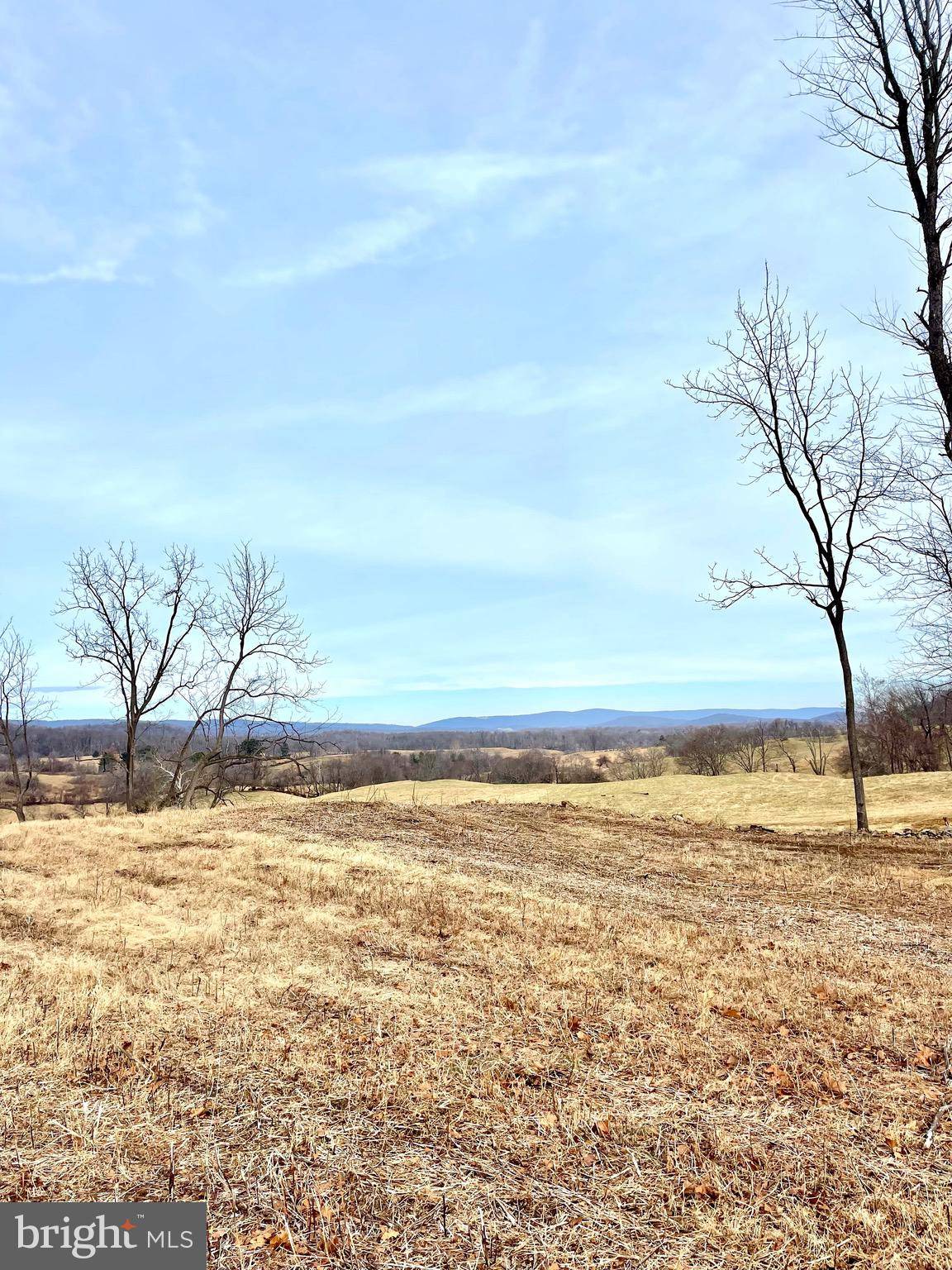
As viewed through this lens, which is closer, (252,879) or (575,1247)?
(575,1247)

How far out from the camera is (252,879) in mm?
10828

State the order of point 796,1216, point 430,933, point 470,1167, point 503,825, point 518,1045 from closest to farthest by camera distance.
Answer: point 796,1216 → point 470,1167 → point 518,1045 → point 430,933 → point 503,825

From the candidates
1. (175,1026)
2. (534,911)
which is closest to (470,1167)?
(175,1026)

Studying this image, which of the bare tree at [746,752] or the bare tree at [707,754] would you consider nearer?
the bare tree at [707,754]

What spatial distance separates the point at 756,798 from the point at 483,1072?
947 inches

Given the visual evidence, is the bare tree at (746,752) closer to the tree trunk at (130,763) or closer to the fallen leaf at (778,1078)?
the tree trunk at (130,763)

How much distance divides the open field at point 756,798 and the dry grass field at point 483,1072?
1202 centimetres

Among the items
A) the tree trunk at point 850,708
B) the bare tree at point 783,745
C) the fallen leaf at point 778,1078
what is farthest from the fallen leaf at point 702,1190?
the bare tree at point 783,745

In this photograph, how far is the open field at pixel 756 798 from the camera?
21.2 meters

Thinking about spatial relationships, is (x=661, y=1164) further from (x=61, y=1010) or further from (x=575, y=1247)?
(x=61, y=1010)

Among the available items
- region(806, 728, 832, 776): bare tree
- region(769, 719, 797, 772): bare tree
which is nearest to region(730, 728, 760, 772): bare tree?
region(769, 719, 797, 772): bare tree

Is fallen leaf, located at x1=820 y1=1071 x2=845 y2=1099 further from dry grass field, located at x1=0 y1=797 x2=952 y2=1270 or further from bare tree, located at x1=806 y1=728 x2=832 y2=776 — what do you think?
bare tree, located at x1=806 y1=728 x2=832 y2=776

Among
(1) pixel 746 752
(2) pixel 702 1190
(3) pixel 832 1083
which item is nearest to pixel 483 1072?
(2) pixel 702 1190

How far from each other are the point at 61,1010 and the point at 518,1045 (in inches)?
148
